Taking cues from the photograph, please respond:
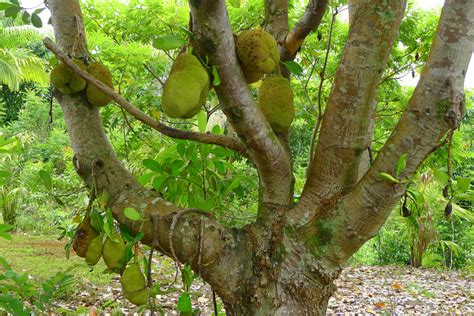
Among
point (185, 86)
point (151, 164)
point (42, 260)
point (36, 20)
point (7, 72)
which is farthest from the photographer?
point (7, 72)

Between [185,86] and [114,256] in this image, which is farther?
[114,256]

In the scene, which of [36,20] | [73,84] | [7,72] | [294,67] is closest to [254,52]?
[294,67]

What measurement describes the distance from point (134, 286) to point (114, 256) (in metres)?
0.07

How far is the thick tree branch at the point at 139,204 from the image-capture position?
0.93 meters

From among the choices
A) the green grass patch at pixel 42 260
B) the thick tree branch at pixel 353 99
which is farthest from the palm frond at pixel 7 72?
the thick tree branch at pixel 353 99

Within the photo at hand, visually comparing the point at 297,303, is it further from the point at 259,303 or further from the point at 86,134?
the point at 86,134

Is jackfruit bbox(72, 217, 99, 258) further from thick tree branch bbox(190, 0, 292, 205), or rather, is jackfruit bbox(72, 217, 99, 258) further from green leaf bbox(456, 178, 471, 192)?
green leaf bbox(456, 178, 471, 192)

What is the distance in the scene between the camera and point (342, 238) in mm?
936

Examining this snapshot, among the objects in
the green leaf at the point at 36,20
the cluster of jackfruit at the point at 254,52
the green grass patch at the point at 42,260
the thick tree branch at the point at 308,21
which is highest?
the green leaf at the point at 36,20

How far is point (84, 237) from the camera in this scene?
0.98m

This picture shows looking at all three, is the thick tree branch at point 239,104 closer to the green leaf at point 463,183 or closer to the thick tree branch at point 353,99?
the thick tree branch at point 353,99

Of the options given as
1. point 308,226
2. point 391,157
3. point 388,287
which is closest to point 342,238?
point 308,226

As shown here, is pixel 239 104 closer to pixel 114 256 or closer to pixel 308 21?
pixel 308 21

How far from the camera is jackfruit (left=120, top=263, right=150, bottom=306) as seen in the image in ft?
3.07
